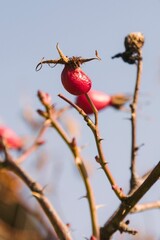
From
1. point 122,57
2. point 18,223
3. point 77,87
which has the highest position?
point 77,87

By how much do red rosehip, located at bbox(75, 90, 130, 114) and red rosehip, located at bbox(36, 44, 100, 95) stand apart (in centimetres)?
64

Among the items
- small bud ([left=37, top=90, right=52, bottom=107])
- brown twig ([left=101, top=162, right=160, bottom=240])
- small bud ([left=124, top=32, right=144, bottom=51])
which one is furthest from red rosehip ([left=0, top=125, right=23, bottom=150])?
brown twig ([left=101, top=162, right=160, bottom=240])

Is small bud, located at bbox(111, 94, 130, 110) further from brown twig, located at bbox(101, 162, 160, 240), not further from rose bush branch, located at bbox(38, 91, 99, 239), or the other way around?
brown twig, located at bbox(101, 162, 160, 240)

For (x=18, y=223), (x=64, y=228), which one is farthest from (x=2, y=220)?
(x=64, y=228)

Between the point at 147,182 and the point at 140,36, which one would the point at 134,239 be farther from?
the point at 147,182

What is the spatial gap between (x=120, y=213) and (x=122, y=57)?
2.38 ft

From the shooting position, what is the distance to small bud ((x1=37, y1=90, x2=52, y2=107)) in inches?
75.7

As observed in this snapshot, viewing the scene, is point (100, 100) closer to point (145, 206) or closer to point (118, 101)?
point (118, 101)

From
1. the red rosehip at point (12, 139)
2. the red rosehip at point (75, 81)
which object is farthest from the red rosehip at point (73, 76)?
the red rosehip at point (12, 139)

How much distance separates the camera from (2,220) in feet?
15.9

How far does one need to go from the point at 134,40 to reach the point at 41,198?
691 millimetres

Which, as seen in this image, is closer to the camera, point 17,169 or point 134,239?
point 17,169

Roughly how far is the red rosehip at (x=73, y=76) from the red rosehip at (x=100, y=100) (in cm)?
64

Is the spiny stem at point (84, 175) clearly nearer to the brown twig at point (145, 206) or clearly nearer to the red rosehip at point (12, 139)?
the brown twig at point (145, 206)
